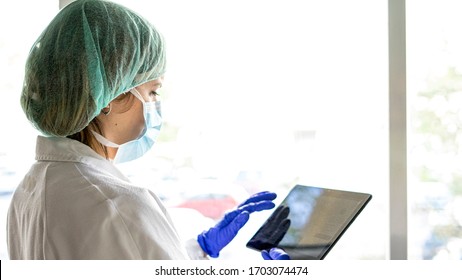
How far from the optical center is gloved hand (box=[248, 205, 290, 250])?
1.45 m

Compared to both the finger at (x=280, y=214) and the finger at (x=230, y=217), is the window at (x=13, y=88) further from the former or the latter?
the finger at (x=280, y=214)

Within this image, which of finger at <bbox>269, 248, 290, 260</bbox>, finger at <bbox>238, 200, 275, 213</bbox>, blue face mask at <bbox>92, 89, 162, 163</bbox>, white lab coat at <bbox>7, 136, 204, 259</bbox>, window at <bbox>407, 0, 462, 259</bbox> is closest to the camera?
white lab coat at <bbox>7, 136, 204, 259</bbox>

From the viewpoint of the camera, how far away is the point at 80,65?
1.11 m

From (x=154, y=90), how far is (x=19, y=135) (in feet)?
2.32

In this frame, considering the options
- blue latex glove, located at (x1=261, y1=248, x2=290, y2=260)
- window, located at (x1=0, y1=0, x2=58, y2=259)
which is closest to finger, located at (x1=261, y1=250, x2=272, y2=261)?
blue latex glove, located at (x1=261, y1=248, x2=290, y2=260)

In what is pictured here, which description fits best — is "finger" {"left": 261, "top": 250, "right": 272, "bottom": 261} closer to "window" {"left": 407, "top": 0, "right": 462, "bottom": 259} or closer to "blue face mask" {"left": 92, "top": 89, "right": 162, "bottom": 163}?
"blue face mask" {"left": 92, "top": 89, "right": 162, "bottom": 163}

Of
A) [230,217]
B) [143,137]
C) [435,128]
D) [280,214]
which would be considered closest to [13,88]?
[143,137]

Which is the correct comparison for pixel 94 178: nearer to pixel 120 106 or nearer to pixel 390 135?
pixel 120 106

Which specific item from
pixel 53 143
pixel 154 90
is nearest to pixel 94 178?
pixel 53 143

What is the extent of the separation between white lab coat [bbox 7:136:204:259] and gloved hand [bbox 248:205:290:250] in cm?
39

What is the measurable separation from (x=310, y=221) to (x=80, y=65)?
28.9 inches

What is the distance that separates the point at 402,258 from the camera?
63.4 inches

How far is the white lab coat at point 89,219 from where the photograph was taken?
1.03 m

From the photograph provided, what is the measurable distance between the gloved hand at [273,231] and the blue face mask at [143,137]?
0.42 meters
